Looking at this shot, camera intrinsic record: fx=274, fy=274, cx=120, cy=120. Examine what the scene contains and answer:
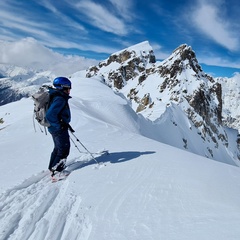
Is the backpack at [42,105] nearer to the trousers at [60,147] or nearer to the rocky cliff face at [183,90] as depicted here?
the trousers at [60,147]

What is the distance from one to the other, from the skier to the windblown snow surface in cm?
45

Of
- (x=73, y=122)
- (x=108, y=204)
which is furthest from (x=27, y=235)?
(x=73, y=122)

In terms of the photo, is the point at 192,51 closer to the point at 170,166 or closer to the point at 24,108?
the point at 24,108

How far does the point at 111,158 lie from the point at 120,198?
9.46 feet

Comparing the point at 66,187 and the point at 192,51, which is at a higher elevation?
the point at 192,51

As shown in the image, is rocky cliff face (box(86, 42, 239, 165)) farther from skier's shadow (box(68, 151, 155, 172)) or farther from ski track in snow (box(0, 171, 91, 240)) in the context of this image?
ski track in snow (box(0, 171, 91, 240))

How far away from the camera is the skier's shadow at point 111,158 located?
789 centimetres

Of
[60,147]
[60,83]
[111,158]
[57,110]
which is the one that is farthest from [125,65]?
[57,110]

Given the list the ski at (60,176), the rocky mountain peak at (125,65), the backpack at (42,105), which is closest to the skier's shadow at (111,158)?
the ski at (60,176)

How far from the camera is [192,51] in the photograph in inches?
4744

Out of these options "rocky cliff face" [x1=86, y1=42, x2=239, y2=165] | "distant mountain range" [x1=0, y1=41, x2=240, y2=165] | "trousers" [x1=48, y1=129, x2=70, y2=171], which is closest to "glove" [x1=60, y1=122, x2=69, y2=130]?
"trousers" [x1=48, y1=129, x2=70, y2=171]

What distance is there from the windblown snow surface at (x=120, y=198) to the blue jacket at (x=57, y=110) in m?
1.34

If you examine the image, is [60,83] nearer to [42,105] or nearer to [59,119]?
[42,105]

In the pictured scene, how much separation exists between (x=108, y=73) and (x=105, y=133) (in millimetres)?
142364
